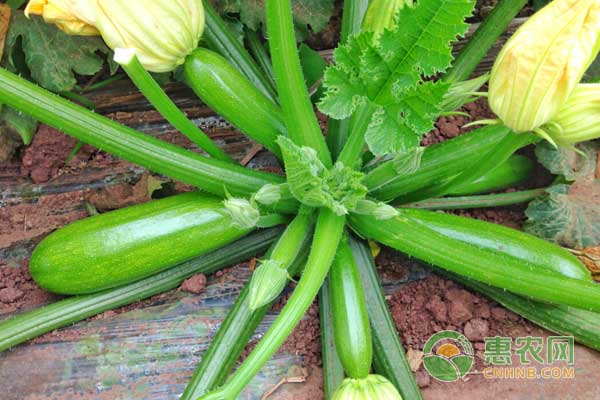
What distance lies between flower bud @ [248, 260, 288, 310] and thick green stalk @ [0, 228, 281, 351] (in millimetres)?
536

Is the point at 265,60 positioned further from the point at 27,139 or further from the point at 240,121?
the point at 27,139

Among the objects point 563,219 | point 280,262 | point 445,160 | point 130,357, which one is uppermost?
point 563,219

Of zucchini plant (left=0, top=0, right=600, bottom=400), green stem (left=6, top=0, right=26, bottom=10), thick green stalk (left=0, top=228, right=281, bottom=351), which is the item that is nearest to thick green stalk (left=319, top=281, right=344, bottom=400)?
zucchini plant (left=0, top=0, right=600, bottom=400)

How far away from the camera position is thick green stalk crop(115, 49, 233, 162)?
1521mm

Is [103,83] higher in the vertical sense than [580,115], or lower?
higher

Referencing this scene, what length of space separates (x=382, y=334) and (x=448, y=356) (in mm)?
238

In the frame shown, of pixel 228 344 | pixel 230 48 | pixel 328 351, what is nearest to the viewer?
pixel 228 344

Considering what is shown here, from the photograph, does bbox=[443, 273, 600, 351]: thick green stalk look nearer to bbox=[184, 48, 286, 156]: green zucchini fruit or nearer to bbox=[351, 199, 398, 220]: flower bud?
bbox=[351, 199, 398, 220]: flower bud

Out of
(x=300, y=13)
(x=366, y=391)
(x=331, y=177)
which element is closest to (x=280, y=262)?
(x=331, y=177)

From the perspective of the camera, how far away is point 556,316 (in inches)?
72.2

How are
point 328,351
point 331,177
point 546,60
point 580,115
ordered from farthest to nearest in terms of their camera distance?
point 328,351 < point 331,177 < point 580,115 < point 546,60

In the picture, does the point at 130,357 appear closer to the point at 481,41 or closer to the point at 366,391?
the point at 366,391

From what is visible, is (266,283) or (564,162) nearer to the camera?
(266,283)

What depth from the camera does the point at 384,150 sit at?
1.46 metres
